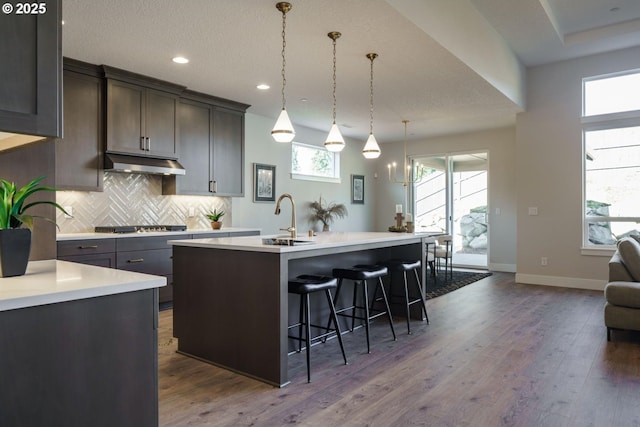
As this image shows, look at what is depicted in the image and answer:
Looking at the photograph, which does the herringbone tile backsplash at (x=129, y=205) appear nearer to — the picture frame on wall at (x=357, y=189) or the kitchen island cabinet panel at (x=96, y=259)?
the kitchen island cabinet panel at (x=96, y=259)

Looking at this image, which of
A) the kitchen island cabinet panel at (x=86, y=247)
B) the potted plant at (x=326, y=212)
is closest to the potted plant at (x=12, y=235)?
the kitchen island cabinet panel at (x=86, y=247)

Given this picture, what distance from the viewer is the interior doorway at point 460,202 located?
8.27 m

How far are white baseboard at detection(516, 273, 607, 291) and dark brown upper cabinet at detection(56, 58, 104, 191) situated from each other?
613 centimetres

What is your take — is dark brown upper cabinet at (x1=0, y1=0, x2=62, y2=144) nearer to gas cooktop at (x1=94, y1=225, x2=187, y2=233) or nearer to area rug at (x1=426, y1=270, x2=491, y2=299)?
gas cooktop at (x1=94, y1=225, x2=187, y2=233)

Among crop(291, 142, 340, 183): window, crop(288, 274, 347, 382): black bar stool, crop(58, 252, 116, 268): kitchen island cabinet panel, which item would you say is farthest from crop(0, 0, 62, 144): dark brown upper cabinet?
crop(291, 142, 340, 183): window

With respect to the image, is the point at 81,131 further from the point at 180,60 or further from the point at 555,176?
the point at 555,176

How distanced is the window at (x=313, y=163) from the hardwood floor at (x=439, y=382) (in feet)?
13.2

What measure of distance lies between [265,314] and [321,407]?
26.5 inches

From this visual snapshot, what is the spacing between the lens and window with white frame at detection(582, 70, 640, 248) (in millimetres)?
5809

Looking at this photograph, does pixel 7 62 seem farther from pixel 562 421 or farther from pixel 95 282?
pixel 562 421

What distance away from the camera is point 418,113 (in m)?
6.45

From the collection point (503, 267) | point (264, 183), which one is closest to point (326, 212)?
point (264, 183)

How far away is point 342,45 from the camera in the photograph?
380cm

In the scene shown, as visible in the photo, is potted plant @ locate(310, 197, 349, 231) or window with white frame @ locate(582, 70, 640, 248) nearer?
window with white frame @ locate(582, 70, 640, 248)
